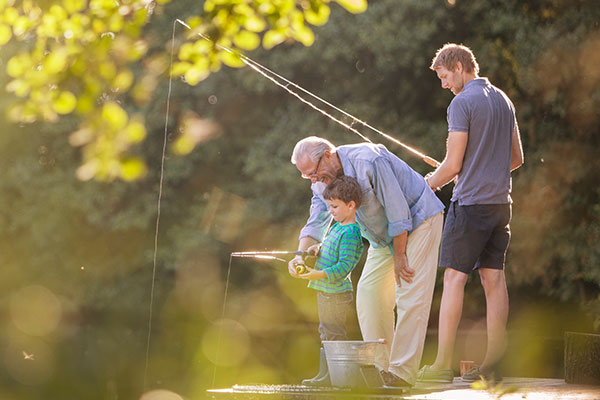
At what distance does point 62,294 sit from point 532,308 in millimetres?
8489

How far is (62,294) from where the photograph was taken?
1748cm

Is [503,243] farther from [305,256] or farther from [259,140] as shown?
[259,140]

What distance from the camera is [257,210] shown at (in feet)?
50.1

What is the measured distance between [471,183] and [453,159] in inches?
6.4

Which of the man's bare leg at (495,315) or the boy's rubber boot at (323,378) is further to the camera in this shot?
the man's bare leg at (495,315)

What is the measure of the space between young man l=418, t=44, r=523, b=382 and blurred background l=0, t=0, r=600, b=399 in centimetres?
746

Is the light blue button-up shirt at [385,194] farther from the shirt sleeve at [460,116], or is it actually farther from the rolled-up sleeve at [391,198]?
the shirt sleeve at [460,116]

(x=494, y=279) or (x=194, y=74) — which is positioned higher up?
(x=194, y=74)

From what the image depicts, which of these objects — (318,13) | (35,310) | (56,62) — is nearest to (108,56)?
(56,62)

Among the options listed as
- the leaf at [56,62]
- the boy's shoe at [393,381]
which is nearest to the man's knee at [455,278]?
the boy's shoe at [393,381]

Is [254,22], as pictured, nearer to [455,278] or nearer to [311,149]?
[311,149]

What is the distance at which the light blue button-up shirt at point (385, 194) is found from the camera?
14.6 ft

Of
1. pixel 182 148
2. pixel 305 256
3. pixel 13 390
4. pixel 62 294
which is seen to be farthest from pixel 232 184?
pixel 182 148

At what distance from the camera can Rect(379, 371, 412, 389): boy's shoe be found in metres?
4.34
